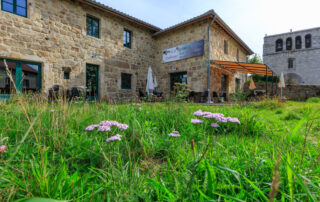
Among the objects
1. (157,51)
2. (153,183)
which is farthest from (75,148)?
(157,51)

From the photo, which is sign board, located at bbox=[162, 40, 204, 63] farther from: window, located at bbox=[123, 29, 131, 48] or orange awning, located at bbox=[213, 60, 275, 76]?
window, located at bbox=[123, 29, 131, 48]

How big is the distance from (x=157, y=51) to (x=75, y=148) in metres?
11.9

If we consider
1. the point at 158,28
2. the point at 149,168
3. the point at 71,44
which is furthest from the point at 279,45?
the point at 149,168

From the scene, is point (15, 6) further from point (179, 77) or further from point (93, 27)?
point (179, 77)

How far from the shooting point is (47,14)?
7.68m

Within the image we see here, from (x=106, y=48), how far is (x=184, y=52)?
5097 mm

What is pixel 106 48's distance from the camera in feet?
32.3

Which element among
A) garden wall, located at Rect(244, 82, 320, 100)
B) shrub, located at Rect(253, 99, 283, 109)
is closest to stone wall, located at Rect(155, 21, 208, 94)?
shrub, located at Rect(253, 99, 283, 109)

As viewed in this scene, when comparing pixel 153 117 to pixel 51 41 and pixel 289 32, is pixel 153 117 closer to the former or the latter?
pixel 51 41

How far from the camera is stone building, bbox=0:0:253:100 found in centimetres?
714

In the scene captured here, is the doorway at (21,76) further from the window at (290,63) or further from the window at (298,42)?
the window at (298,42)

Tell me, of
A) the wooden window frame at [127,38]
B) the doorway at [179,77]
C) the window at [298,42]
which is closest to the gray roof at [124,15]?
the wooden window frame at [127,38]

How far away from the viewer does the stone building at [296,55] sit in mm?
28484

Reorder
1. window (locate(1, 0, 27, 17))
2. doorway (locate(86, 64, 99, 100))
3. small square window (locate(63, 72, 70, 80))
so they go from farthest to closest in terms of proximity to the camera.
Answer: doorway (locate(86, 64, 99, 100))
small square window (locate(63, 72, 70, 80))
window (locate(1, 0, 27, 17))
